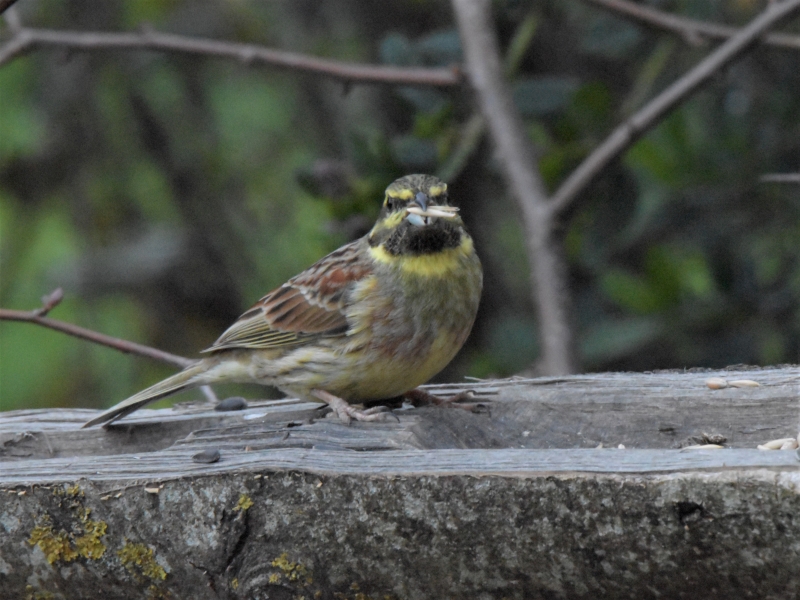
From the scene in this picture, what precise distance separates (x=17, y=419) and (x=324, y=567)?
1.54 metres

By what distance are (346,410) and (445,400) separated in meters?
0.33

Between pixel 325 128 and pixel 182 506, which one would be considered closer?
pixel 182 506

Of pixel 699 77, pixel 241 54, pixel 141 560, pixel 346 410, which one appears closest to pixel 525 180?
pixel 699 77

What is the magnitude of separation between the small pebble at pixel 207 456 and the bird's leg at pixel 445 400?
1.01 metres

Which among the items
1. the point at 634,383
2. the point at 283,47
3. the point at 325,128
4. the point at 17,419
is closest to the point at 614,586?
the point at 634,383

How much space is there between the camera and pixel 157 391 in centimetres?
378

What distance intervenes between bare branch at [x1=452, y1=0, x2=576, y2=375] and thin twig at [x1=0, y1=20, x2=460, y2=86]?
0.15 meters

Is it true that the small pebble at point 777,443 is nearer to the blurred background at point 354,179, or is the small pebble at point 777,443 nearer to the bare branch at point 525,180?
the bare branch at point 525,180

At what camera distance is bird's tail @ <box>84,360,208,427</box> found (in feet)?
11.3

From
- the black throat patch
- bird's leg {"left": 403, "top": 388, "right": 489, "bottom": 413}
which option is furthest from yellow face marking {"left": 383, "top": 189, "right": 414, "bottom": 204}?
bird's leg {"left": 403, "top": 388, "right": 489, "bottom": 413}

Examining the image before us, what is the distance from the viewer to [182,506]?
2.40 meters

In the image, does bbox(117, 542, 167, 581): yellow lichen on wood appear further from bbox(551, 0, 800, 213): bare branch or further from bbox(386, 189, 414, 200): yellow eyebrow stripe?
bbox(551, 0, 800, 213): bare branch

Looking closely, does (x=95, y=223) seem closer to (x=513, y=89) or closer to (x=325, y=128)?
(x=325, y=128)

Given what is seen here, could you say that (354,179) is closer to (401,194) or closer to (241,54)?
(241,54)
